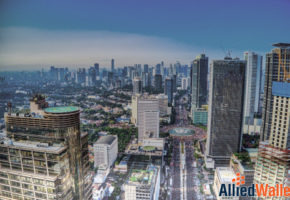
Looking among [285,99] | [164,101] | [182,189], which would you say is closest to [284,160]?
[285,99]

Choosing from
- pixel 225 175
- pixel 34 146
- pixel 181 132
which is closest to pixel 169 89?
pixel 181 132

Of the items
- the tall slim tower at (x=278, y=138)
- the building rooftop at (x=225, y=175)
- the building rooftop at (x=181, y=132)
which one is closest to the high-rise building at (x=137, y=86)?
the building rooftop at (x=181, y=132)

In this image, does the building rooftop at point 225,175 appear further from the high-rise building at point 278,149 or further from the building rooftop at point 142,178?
the building rooftop at point 142,178

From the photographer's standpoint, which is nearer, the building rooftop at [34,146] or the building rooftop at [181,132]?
the building rooftop at [34,146]

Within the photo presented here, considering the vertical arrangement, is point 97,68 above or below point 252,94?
above

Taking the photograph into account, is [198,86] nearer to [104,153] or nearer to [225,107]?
[225,107]

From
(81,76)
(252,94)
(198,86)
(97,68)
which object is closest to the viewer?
(81,76)

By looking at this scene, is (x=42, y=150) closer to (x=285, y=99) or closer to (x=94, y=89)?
(x=94, y=89)

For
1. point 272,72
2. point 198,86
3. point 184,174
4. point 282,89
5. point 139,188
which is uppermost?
point 272,72
